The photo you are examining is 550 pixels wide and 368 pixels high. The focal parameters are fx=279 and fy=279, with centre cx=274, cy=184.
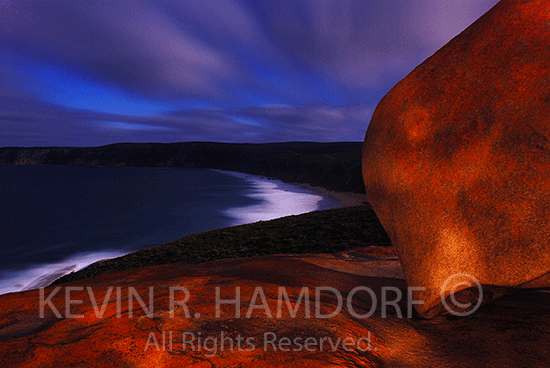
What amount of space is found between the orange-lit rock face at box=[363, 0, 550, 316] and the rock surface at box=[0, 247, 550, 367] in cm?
78

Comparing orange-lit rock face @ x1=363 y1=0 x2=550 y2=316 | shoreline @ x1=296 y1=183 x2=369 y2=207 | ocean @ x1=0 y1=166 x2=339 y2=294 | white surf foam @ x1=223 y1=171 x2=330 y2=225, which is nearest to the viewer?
orange-lit rock face @ x1=363 y1=0 x2=550 y2=316

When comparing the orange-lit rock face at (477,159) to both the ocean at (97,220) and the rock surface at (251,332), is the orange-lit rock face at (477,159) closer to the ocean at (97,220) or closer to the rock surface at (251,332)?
the rock surface at (251,332)

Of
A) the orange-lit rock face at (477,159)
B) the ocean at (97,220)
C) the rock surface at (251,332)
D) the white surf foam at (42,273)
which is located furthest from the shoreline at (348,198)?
the rock surface at (251,332)

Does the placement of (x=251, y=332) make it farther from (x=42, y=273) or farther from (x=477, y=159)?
(x=42, y=273)

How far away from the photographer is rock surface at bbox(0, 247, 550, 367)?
3350 mm

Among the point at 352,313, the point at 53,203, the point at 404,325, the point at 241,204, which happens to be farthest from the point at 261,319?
the point at 53,203

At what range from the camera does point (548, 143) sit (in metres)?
3.68

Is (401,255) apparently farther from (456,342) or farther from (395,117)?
(395,117)

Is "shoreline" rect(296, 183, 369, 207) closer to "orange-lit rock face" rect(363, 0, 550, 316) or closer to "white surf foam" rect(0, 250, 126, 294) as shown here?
"white surf foam" rect(0, 250, 126, 294)

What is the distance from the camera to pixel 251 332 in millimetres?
3803

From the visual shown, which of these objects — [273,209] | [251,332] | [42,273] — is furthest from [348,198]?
[251,332]

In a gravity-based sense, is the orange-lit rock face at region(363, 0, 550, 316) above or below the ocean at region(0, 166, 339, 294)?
above

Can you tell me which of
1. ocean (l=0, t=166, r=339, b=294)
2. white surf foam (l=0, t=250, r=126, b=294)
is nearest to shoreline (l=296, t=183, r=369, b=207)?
ocean (l=0, t=166, r=339, b=294)

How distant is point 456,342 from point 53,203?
72.9m
